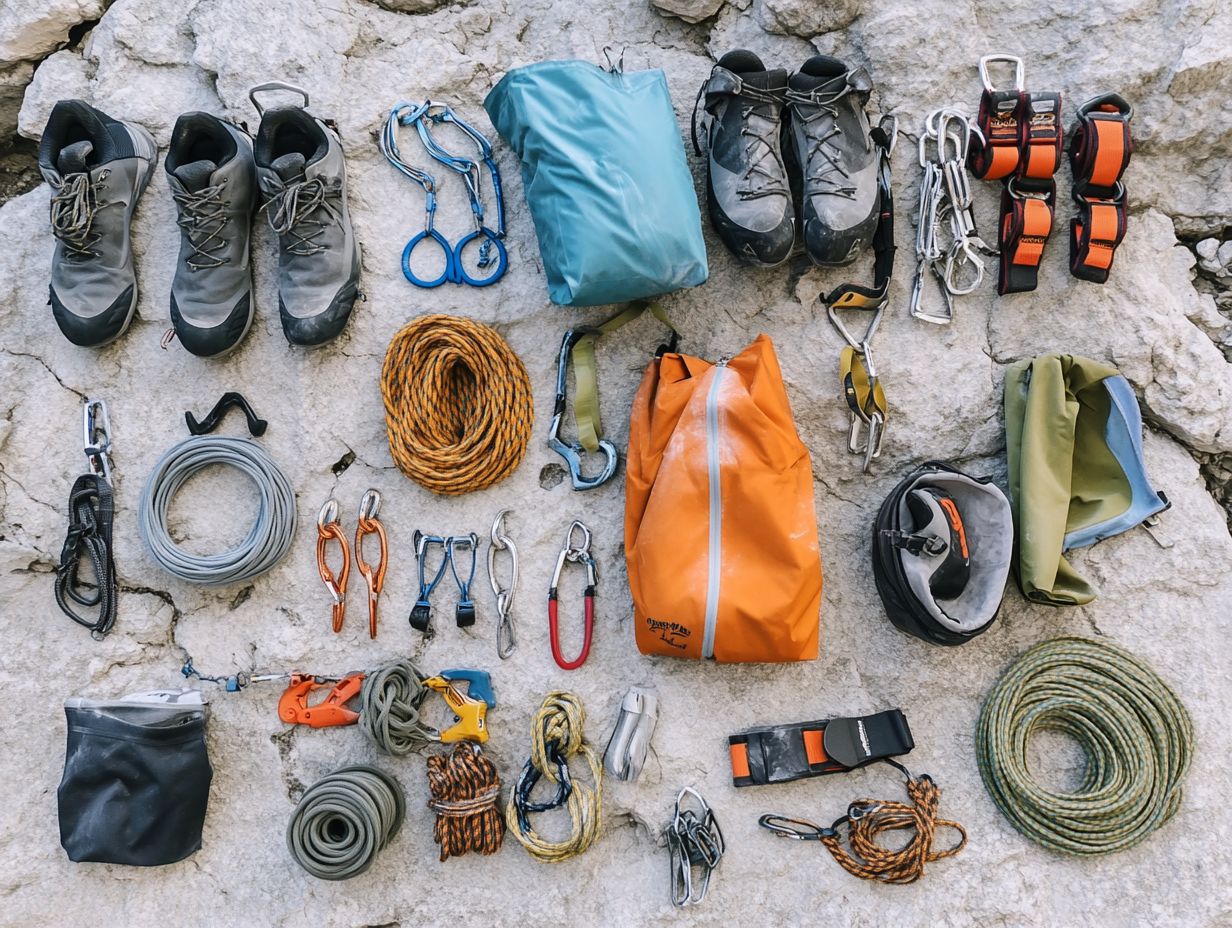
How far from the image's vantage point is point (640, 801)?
8.90ft

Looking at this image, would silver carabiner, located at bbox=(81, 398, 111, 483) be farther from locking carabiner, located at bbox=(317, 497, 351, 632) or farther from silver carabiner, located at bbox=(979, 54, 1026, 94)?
silver carabiner, located at bbox=(979, 54, 1026, 94)

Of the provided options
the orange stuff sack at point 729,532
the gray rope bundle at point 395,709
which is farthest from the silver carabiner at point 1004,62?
the gray rope bundle at point 395,709

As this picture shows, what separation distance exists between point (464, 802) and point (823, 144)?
7.82 feet

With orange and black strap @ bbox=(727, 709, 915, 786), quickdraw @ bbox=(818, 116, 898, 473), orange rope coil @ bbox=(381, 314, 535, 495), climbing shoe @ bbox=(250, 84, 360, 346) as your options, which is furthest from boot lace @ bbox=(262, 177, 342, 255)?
orange and black strap @ bbox=(727, 709, 915, 786)

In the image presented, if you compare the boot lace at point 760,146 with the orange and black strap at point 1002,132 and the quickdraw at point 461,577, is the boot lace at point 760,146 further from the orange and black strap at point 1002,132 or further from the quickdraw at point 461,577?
the quickdraw at point 461,577

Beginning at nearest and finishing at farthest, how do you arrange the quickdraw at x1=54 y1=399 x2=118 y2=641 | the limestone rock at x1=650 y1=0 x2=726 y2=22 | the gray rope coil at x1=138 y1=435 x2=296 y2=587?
1. the gray rope coil at x1=138 y1=435 x2=296 y2=587
2. the quickdraw at x1=54 y1=399 x2=118 y2=641
3. the limestone rock at x1=650 y1=0 x2=726 y2=22

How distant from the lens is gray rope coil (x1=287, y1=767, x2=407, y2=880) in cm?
260

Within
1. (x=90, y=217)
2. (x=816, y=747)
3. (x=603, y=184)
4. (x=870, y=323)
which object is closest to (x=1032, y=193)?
(x=870, y=323)

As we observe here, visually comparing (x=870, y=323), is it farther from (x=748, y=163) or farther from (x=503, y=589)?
(x=503, y=589)

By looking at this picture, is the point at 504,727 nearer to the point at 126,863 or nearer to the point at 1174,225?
the point at 126,863

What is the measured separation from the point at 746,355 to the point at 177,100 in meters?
2.26

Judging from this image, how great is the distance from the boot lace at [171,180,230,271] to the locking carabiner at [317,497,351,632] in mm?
909

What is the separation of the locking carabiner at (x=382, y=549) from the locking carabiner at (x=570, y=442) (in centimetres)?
63

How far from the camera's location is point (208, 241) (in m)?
2.87
